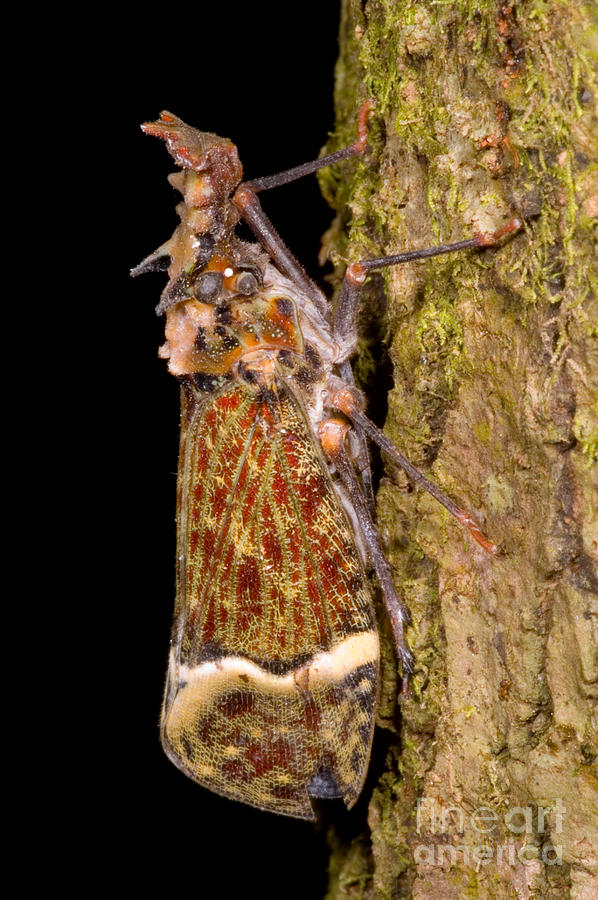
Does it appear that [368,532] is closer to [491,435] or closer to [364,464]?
[364,464]

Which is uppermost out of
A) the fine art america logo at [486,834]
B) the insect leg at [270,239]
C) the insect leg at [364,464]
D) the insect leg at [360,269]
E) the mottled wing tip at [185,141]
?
the mottled wing tip at [185,141]

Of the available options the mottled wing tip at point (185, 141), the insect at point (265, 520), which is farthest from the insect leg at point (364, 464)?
the mottled wing tip at point (185, 141)

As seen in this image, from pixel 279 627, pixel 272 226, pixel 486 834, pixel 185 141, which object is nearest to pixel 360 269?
pixel 272 226

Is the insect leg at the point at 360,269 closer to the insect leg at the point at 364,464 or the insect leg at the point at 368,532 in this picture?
the insect leg at the point at 364,464

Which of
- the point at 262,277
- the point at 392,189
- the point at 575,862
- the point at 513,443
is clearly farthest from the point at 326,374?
the point at 575,862

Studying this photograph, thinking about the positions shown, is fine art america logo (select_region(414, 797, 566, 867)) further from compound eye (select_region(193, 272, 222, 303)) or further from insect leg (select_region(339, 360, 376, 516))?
compound eye (select_region(193, 272, 222, 303))

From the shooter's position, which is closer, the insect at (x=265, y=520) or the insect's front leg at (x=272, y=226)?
the insect at (x=265, y=520)

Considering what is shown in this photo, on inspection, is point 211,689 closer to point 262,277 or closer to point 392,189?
point 262,277
